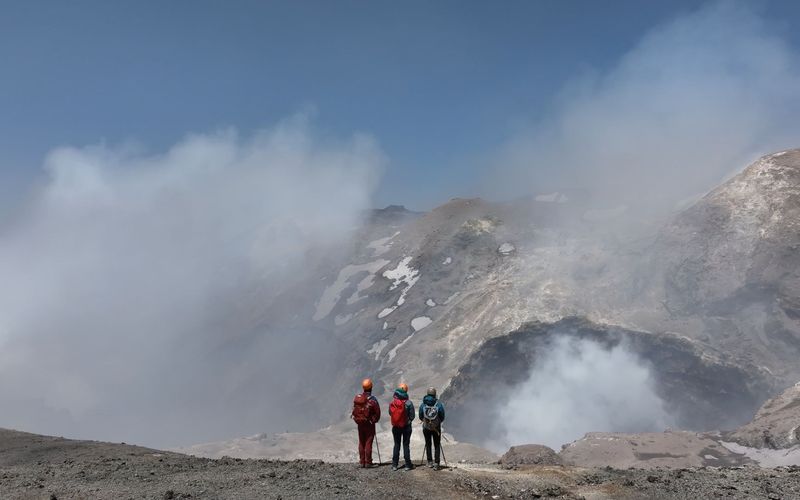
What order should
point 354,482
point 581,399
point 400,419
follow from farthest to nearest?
point 581,399
point 400,419
point 354,482

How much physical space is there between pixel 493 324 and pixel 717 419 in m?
19.9

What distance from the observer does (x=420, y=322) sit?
65.4 meters

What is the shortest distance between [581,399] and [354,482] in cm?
3887

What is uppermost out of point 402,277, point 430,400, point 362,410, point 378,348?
point 402,277

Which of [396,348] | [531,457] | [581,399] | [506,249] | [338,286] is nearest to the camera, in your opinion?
[531,457]

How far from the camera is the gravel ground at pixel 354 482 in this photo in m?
12.6

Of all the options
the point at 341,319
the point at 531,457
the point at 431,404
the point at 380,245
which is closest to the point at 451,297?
the point at 341,319

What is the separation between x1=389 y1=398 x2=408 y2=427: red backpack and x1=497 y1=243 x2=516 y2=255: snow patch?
5716 cm

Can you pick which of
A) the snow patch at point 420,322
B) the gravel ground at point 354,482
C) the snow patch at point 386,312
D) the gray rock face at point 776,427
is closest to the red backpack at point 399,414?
the gravel ground at point 354,482

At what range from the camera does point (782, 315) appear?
4788cm

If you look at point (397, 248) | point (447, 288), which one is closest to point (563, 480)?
point (447, 288)

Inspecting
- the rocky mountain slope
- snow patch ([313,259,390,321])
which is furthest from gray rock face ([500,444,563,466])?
snow patch ([313,259,390,321])

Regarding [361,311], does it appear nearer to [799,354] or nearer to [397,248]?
[397,248]

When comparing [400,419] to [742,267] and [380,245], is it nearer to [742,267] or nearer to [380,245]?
[742,267]
